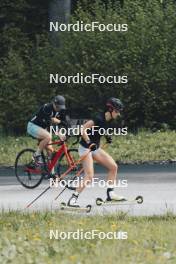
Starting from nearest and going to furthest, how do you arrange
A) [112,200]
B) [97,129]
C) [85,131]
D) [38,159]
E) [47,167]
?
[85,131]
[97,129]
[112,200]
[47,167]
[38,159]

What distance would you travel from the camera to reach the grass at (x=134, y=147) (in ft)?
69.6

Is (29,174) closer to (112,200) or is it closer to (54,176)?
(54,176)

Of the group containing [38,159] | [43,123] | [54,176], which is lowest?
[54,176]

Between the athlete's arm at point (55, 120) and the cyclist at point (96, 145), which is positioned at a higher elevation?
the athlete's arm at point (55, 120)

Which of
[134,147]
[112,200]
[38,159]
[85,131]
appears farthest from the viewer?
[134,147]

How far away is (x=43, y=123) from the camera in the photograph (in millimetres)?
16906

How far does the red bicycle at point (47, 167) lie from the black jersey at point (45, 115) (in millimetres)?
363

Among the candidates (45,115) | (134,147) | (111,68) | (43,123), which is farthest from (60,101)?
(111,68)

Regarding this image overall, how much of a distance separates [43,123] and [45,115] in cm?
33

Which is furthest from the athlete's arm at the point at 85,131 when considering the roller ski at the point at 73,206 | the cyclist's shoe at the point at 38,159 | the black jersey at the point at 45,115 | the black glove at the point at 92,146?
the cyclist's shoe at the point at 38,159

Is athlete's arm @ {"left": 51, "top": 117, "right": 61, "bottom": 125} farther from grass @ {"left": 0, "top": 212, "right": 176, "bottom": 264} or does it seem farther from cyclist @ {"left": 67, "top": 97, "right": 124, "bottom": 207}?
grass @ {"left": 0, "top": 212, "right": 176, "bottom": 264}

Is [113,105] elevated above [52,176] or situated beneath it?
elevated above

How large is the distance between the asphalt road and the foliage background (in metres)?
7.69

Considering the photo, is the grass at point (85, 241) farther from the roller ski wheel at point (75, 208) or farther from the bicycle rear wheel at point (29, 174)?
the bicycle rear wheel at point (29, 174)
